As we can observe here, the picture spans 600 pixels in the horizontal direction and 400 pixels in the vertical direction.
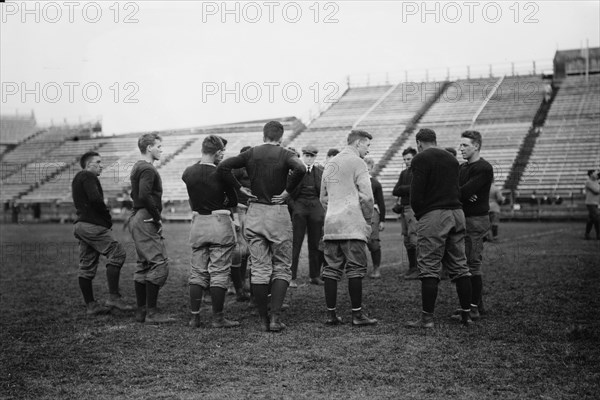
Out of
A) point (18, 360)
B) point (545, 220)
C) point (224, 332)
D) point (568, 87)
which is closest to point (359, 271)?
point (224, 332)

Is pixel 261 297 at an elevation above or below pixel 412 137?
below

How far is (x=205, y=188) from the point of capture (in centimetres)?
652

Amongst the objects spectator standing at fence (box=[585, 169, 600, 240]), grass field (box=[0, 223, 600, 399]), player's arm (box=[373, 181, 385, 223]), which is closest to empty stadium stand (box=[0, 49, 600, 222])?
spectator standing at fence (box=[585, 169, 600, 240])

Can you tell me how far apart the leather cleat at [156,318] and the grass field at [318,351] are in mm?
168

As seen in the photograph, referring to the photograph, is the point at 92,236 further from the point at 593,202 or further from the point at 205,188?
the point at 593,202

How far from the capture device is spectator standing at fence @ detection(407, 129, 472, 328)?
6.11 metres

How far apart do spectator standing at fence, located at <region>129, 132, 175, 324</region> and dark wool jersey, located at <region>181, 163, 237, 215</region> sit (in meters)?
0.52

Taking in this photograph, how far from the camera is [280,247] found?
6.34m

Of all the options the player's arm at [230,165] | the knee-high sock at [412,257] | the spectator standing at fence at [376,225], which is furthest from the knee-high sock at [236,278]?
the knee-high sock at [412,257]

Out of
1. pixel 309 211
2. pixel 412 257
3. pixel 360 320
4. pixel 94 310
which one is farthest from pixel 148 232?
pixel 412 257

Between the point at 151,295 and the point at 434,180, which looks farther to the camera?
the point at 151,295

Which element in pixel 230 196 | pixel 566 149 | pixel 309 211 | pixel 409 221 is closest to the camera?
pixel 230 196

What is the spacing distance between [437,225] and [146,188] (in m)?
3.09

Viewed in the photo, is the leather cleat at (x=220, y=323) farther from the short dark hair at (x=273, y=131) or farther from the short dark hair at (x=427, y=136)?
the short dark hair at (x=427, y=136)
